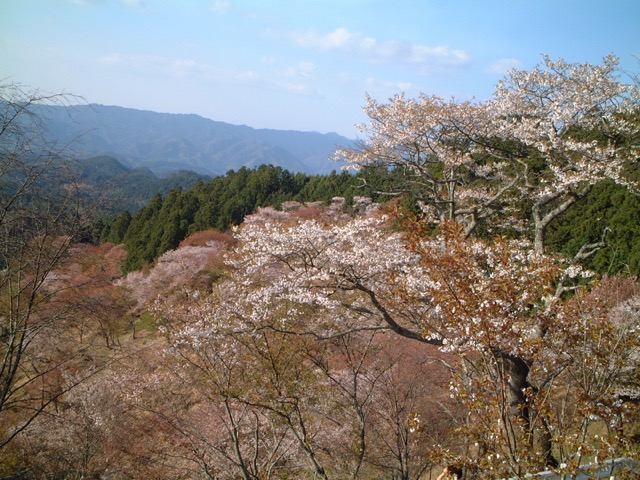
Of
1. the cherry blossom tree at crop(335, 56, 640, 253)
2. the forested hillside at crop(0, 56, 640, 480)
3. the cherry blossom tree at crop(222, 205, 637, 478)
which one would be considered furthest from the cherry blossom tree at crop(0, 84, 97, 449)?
the cherry blossom tree at crop(335, 56, 640, 253)

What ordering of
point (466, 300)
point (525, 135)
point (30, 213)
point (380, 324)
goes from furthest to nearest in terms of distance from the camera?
point (525, 135) → point (380, 324) → point (30, 213) → point (466, 300)

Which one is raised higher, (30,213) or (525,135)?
(525,135)

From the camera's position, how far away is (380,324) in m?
A: 6.87

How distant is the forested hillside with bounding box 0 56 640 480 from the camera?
11.3ft

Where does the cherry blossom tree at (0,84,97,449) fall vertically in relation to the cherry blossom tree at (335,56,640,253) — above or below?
below

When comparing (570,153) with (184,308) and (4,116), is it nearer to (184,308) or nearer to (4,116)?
(184,308)

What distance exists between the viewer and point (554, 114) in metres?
8.52

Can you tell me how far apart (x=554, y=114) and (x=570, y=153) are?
1.31 metres

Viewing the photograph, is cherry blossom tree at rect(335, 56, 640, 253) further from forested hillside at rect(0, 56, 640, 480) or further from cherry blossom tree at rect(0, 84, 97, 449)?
cherry blossom tree at rect(0, 84, 97, 449)

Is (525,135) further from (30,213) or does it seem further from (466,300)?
(30,213)

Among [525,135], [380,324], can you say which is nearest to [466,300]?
[380,324]

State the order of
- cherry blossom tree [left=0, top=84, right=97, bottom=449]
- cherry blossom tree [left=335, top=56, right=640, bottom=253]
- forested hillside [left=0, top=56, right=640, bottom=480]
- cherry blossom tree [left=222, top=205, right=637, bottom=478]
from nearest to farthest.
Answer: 1. cherry blossom tree [left=222, top=205, right=637, bottom=478]
2. forested hillside [left=0, top=56, right=640, bottom=480]
3. cherry blossom tree [left=0, top=84, right=97, bottom=449]
4. cherry blossom tree [left=335, top=56, right=640, bottom=253]

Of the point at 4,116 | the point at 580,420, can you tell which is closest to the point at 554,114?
the point at 580,420

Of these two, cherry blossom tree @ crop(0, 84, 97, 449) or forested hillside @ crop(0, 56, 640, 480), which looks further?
cherry blossom tree @ crop(0, 84, 97, 449)
